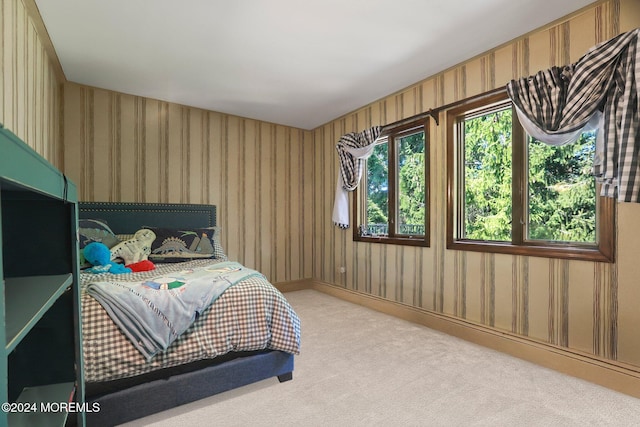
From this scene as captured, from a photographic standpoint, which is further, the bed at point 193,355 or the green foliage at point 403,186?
the green foliage at point 403,186

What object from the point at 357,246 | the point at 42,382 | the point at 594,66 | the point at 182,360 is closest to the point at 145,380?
the point at 182,360

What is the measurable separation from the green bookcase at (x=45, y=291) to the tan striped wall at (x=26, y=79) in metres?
1.25

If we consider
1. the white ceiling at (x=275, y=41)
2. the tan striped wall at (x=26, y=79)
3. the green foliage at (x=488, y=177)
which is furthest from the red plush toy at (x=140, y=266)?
the green foliage at (x=488, y=177)

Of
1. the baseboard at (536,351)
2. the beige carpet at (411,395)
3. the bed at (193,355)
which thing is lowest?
the beige carpet at (411,395)

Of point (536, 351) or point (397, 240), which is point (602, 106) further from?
point (397, 240)

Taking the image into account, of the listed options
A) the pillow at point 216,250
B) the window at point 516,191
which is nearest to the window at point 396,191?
the window at point 516,191

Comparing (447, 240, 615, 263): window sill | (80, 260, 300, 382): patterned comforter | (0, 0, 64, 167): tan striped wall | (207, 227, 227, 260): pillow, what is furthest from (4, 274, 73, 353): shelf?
(447, 240, 615, 263): window sill

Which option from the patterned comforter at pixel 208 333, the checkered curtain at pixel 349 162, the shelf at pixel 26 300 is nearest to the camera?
the shelf at pixel 26 300

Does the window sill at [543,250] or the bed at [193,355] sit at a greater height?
the window sill at [543,250]

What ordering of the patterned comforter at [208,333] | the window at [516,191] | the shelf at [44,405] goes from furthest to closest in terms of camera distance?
1. the window at [516,191]
2. the patterned comforter at [208,333]
3. the shelf at [44,405]

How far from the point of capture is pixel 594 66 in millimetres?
1811

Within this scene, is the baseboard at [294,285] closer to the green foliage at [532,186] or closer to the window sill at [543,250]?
the window sill at [543,250]

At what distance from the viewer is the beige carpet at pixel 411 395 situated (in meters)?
1.57

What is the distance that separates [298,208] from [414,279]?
82.7 inches
